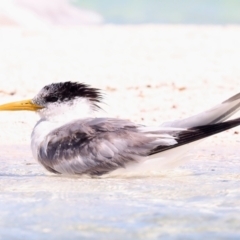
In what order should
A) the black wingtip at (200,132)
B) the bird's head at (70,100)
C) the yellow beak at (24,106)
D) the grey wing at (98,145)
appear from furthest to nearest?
1. the yellow beak at (24,106)
2. the bird's head at (70,100)
3. the grey wing at (98,145)
4. the black wingtip at (200,132)

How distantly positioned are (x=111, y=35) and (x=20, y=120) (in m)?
9.49

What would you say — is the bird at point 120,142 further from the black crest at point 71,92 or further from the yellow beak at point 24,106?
the yellow beak at point 24,106

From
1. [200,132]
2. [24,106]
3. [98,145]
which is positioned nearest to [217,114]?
[200,132]

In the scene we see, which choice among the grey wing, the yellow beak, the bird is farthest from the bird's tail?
the yellow beak

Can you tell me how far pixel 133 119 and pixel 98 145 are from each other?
4.48 meters

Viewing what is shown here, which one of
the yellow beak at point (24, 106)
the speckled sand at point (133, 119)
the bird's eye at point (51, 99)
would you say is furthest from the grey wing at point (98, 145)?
the yellow beak at point (24, 106)

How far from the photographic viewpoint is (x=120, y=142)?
5637 mm

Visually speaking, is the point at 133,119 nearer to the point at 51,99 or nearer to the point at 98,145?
the point at 51,99

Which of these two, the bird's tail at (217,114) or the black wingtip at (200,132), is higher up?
the bird's tail at (217,114)

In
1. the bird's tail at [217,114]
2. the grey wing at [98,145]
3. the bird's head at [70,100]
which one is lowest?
the grey wing at [98,145]

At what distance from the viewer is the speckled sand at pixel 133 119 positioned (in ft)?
13.3

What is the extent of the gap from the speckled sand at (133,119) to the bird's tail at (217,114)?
405 millimetres

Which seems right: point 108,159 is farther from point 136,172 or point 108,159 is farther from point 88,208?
point 88,208

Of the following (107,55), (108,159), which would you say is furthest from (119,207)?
(107,55)
